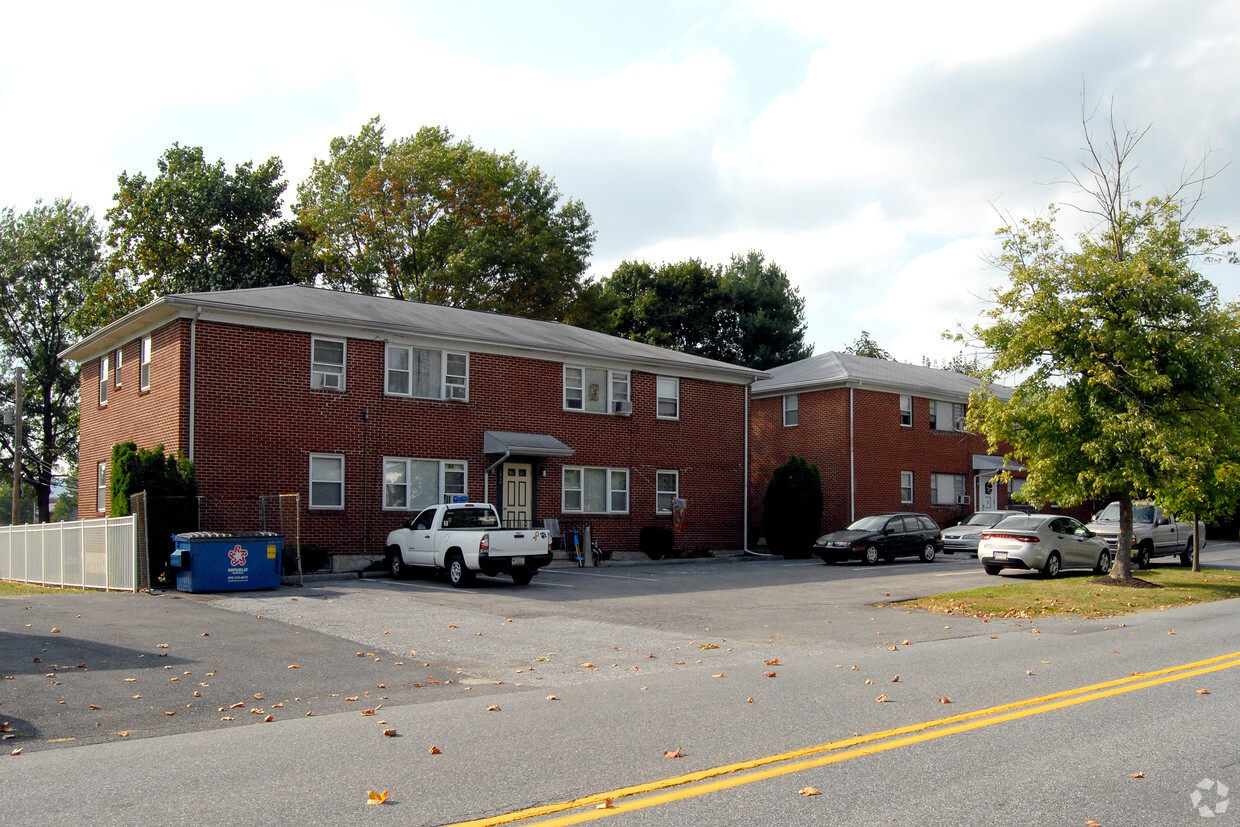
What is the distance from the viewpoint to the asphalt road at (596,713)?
5.98 m

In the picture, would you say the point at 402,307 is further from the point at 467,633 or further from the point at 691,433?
the point at 467,633

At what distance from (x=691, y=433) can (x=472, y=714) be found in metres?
24.5

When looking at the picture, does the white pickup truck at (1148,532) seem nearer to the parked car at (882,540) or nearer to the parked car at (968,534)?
the parked car at (968,534)

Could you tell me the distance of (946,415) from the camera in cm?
4231

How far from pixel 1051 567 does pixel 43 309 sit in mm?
48132

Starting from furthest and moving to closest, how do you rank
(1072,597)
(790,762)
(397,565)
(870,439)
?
(870,439)
(397,565)
(1072,597)
(790,762)

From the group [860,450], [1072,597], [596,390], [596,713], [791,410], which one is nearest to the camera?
[596,713]

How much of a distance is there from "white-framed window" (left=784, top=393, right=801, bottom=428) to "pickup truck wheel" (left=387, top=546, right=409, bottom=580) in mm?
20632

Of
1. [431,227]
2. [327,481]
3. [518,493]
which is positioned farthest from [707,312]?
[327,481]

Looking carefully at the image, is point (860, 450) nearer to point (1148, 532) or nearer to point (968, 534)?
point (968, 534)

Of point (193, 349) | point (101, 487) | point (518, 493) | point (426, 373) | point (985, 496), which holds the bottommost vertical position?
point (985, 496)

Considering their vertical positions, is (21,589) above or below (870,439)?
below

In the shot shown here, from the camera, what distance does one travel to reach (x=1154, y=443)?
1986cm

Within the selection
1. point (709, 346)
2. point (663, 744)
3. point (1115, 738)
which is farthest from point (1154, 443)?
point (709, 346)
